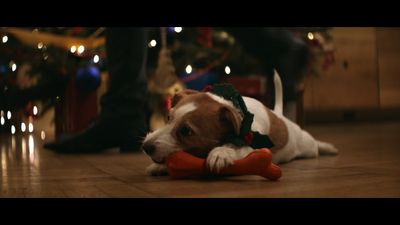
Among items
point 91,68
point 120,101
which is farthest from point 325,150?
point 91,68

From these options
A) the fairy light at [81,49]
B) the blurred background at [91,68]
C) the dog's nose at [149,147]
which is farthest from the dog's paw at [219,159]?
the fairy light at [81,49]

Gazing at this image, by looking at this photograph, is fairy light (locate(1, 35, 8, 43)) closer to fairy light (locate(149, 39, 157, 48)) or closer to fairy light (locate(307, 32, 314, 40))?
fairy light (locate(149, 39, 157, 48))

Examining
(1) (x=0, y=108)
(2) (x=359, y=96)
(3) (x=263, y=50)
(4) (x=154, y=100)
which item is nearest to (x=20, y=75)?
(1) (x=0, y=108)

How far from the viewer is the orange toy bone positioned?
3.42 feet

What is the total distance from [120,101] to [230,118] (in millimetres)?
699

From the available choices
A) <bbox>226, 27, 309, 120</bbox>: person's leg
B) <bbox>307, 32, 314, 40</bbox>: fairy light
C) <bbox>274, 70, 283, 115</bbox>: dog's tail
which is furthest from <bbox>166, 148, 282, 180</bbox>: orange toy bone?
<bbox>307, 32, 314, 40</bbox>: fairy light

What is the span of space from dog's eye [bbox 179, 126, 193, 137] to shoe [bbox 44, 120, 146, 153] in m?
0.62

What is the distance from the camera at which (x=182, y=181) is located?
107cm

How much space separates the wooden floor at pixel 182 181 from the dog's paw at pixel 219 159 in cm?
3

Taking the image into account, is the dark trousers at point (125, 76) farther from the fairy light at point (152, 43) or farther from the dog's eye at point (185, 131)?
the fairy light at point (152, 43)

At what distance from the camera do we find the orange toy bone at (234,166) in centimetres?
104

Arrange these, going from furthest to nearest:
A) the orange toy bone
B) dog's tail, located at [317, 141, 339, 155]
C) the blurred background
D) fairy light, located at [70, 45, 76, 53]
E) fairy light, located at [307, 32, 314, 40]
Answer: fairy light, located at [307, 32, 314, 40] < fairy light, located at [70, 45, 76, 53] < the blurred background < dog's tail, located at [317, 141, 339, 155] < the orange toy bone
